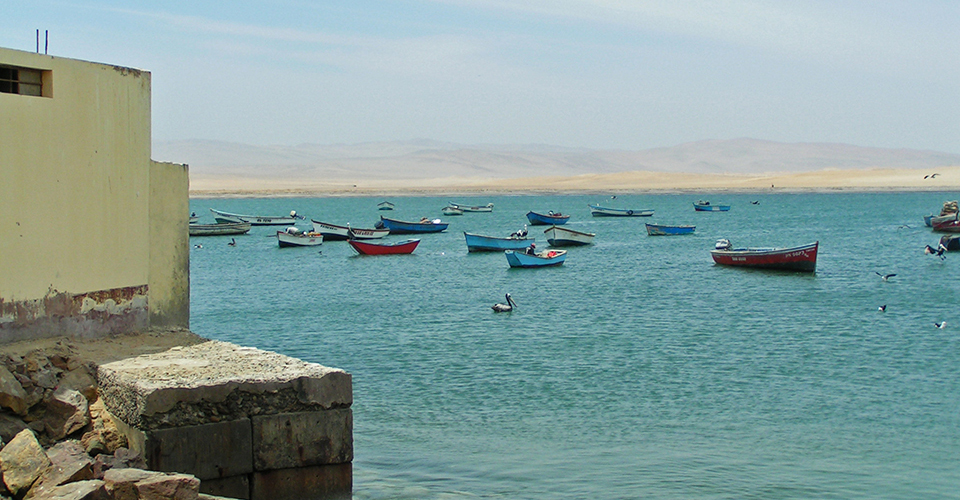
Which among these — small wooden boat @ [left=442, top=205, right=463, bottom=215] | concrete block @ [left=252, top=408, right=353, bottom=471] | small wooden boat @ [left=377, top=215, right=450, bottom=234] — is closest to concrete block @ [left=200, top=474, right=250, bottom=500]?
concrete block @ [left=252, top=408, right=353, bottom=471]

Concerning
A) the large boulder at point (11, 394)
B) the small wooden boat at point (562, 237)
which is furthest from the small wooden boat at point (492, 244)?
the large boulder at point (11, 394)

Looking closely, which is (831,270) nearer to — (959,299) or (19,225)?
(959,299)

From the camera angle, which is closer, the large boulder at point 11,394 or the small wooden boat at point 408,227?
the large boulder at point 11,394

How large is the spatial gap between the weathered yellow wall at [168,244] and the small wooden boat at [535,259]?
29017 mm

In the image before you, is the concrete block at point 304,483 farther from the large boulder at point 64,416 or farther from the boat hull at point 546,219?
the boat hull at point 546,219

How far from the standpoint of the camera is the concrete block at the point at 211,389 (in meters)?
8.12

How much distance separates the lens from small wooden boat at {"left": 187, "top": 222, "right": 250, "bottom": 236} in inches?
2493

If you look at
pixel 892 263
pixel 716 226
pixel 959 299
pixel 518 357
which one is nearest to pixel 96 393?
pixel 518 357

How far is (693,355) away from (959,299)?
1356 cm

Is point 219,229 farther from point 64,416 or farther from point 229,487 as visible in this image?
point 229,487

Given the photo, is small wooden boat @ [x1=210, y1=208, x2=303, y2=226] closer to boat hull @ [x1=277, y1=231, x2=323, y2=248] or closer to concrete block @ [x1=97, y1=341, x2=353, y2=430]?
boat hull @ [x1=277, y1=231, x2=323, y2=248]

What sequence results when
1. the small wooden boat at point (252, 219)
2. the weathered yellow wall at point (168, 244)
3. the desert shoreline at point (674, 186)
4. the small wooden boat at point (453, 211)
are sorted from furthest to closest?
the desert shoreline at point (674, 186) < the small wooden boat at point (453, 211) < the small wooden boat at point (252, 219) < the weathered yellow wall at point (168, 244)

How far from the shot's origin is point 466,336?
23375 mm

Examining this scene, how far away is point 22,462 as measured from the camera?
7.50m
